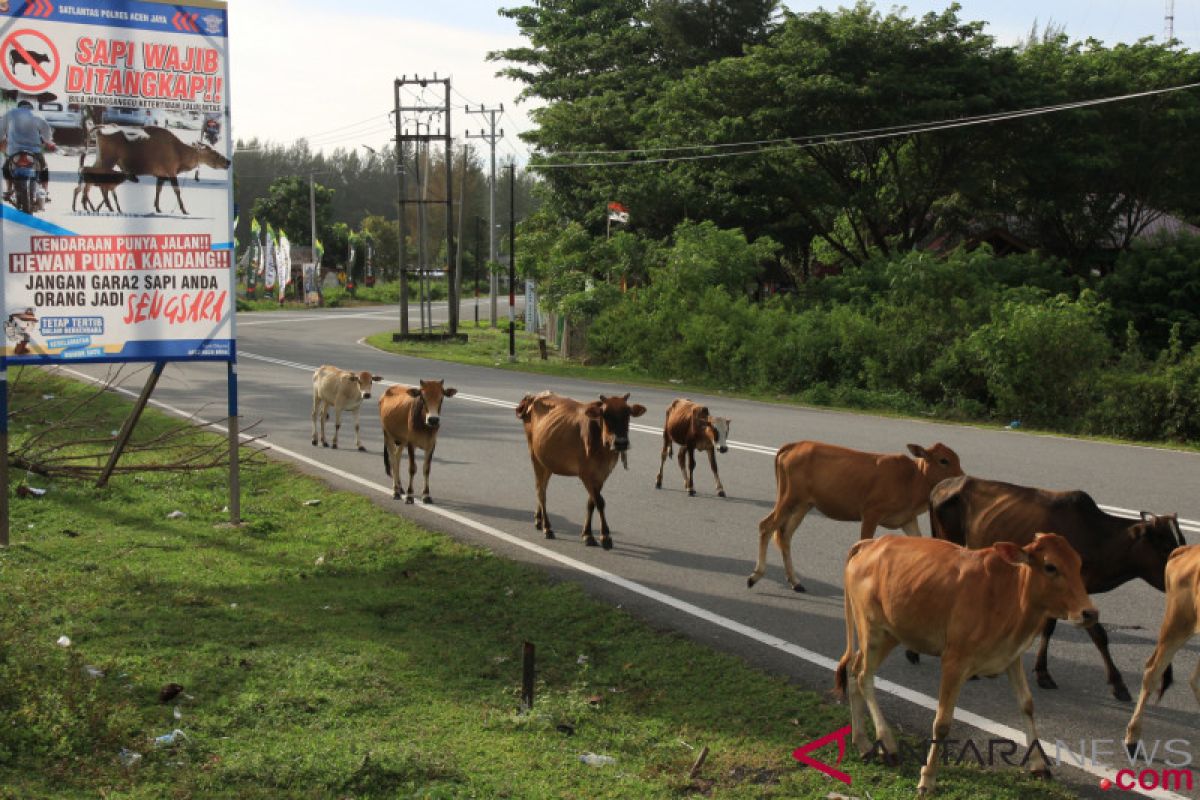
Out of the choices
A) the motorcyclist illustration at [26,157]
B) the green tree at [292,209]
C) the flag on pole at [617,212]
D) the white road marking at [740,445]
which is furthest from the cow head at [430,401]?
the green tree at [292,209]

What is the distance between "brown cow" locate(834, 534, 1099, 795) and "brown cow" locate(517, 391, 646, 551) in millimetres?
4445

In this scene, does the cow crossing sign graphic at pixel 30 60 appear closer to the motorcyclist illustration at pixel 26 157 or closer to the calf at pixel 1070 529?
the motorcyclist illustration at pixel 26 157

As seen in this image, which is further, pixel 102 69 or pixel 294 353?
pixel 294 353

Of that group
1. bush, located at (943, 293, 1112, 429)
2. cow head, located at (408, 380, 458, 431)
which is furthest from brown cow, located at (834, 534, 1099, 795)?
bush, located at (943, 293, 1112, 429)

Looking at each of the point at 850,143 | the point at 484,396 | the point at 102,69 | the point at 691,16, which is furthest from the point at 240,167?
the point at 102,69

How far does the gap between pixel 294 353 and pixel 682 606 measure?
2809 cm

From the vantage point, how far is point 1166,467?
48.6 ft

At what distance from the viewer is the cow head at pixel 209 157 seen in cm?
1045

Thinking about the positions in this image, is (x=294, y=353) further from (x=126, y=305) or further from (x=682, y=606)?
(x=682, y=606)

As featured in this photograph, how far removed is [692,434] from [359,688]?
6.78 meters

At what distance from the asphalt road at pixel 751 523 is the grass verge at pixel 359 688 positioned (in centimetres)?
54

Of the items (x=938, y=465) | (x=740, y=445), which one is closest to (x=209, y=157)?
(x=938, y=465)

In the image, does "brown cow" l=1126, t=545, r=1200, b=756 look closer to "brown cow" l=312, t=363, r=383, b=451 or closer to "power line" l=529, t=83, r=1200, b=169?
"brown cow" l=312, t=363, r=383, b=451

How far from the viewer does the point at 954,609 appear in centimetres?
530
